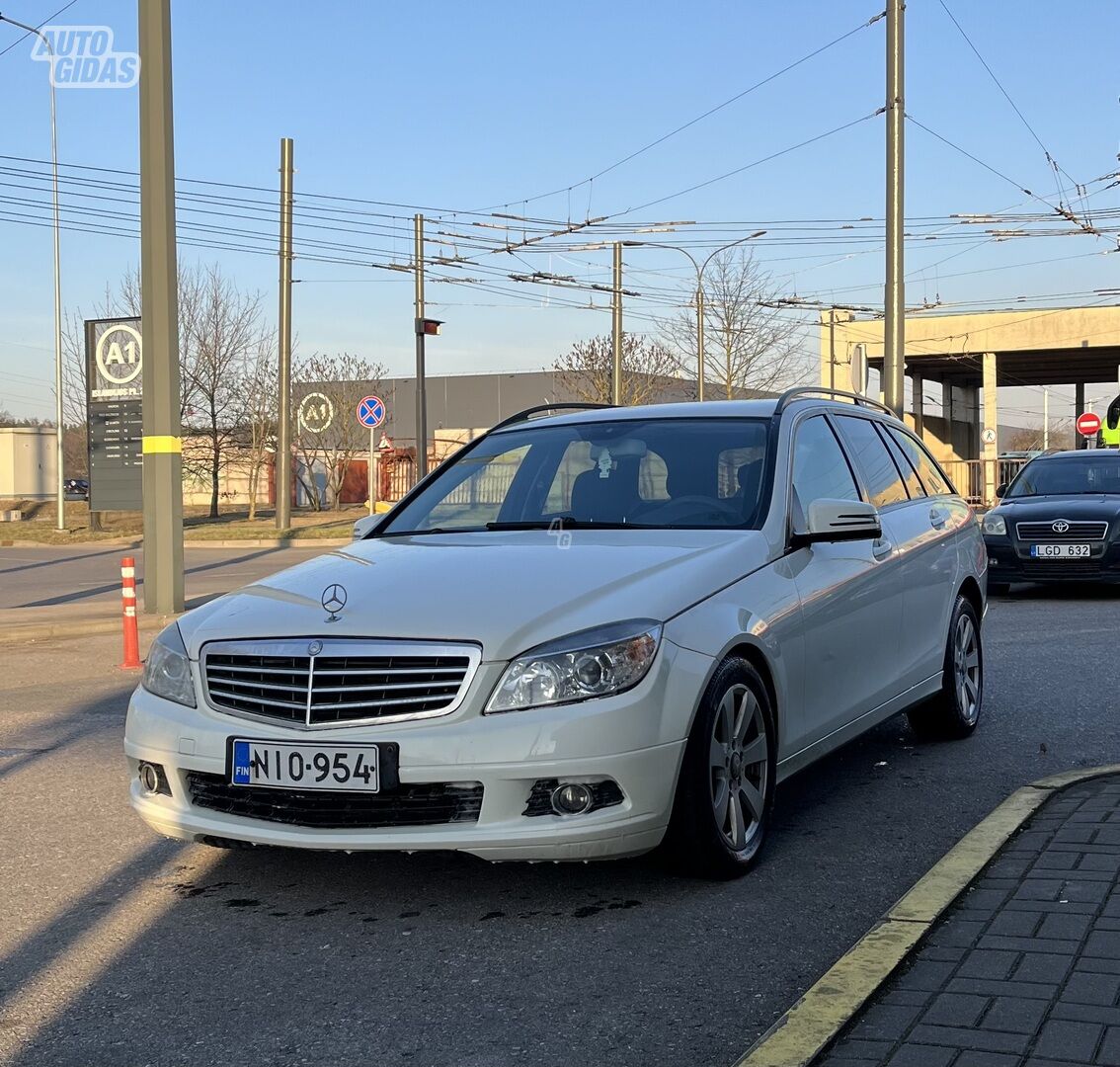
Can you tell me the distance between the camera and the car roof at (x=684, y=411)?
5.95 m

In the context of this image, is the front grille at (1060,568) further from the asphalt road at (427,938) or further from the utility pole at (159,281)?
the utility pole at (159,281)

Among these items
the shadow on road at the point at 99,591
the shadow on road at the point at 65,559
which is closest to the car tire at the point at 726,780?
the shadow on road at the point at 99,591

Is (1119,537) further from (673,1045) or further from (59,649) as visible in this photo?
(673,1045)

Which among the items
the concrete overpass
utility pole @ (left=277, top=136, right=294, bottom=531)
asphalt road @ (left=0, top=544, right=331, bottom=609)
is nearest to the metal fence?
the concrete overpass

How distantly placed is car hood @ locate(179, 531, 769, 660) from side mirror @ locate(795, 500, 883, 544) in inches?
9.9

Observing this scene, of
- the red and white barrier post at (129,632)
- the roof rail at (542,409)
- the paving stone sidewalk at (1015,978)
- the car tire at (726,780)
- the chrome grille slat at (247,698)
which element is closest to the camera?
the paving stone sidewalk at (1015,978)

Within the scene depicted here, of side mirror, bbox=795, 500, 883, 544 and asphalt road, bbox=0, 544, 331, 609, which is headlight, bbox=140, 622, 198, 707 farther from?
asphalt road, bbox=0, 544, 331, 609

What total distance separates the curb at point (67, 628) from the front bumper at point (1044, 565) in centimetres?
793

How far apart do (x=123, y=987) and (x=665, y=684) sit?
1.70 meters

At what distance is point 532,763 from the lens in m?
4.07

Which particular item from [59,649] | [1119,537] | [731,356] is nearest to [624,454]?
[59,649]

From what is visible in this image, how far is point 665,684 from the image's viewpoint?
423 cm

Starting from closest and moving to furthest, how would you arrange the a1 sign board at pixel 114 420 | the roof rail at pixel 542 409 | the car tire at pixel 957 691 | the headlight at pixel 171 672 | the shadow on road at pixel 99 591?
the headlight at pixel 171 672, the roof rail at pixel 542 409, the car tire at pixel 957 691, the shadow on road at pixel 99 591, the a1 sign board at pixel 114 420

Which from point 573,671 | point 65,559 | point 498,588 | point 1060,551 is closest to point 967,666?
point 498,588
